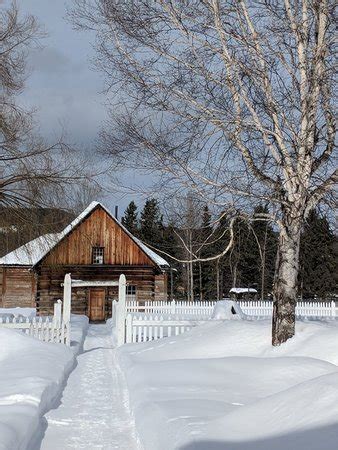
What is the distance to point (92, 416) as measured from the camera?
781 cm

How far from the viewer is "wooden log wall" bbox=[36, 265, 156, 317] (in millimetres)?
36312

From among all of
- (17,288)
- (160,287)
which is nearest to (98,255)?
(160,287)

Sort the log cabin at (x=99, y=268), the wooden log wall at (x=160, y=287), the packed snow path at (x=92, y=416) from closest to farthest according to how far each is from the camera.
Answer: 1. the packed snow path at (x=92, y=416)
2. the log cabin at (x=99, y=268)
3. the wooden log wall at (x=160, y=287)

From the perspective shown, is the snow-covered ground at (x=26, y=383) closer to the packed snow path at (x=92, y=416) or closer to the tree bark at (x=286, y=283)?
the packed snow path at (x=92, y=416)

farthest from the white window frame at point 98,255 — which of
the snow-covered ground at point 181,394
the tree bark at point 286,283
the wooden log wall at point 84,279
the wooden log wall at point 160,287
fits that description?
the tree bark at point 286,283

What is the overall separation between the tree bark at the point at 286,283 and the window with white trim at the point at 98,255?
2718cm

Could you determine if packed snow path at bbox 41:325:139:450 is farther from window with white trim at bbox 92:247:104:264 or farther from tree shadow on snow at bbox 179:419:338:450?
window with white trim at bbox 92:247:104:264

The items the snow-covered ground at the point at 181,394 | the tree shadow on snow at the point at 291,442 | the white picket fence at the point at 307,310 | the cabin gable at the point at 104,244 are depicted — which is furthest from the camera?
the cabin gable at the point at 104,244

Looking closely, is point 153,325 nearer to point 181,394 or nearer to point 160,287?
point 181,394

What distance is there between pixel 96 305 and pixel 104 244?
3836 mm

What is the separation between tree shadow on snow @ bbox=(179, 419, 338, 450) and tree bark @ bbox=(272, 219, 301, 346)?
20.6 ft

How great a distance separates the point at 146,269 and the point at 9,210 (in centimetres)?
1993

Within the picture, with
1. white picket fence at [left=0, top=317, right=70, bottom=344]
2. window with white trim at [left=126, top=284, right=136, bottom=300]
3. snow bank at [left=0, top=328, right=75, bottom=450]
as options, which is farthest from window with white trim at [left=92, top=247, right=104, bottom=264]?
snow bank at [left=0, top=328, right=75, bottom=450]

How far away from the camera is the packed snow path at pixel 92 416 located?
6.42m
